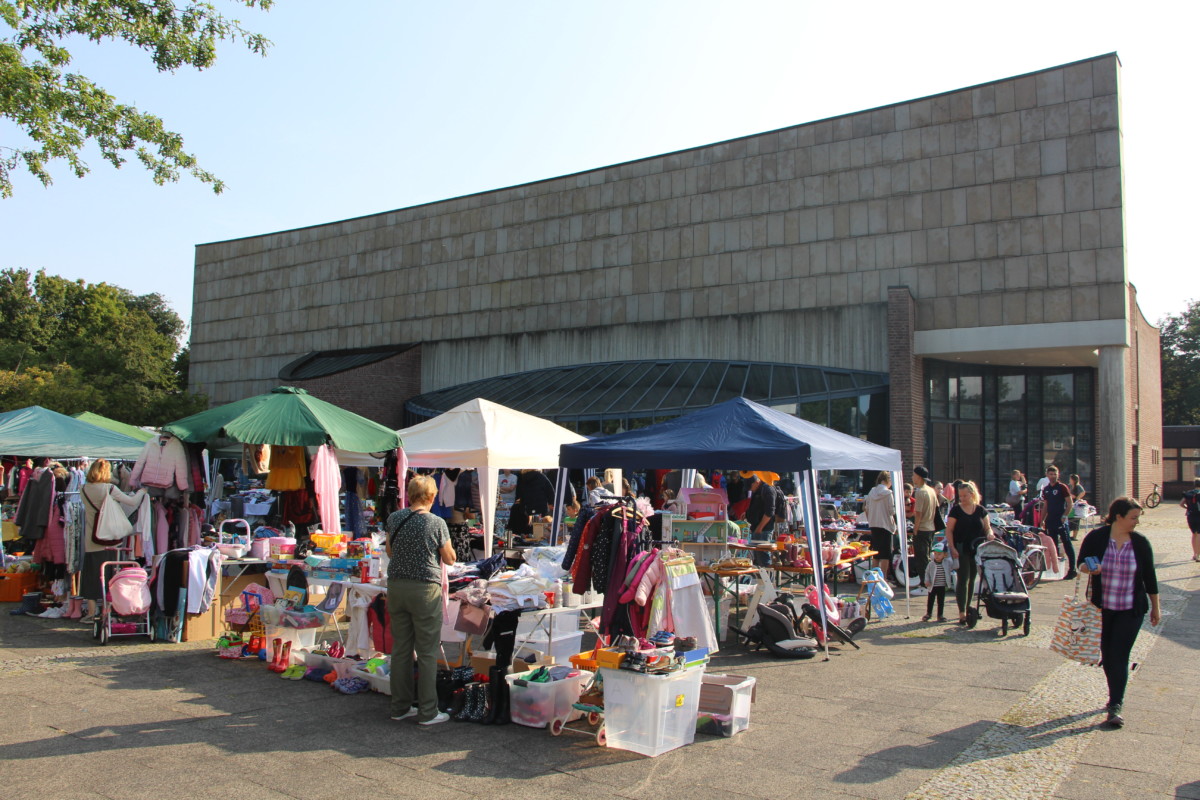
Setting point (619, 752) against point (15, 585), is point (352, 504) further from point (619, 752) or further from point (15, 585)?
point (619, 752)

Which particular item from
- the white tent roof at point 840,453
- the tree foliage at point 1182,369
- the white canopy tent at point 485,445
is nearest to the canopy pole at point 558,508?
the white canopy tent at point 485,445

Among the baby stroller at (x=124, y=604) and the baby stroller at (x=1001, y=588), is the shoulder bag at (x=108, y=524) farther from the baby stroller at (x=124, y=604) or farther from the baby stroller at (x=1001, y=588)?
the baby stroller at (x=1001, y=588)

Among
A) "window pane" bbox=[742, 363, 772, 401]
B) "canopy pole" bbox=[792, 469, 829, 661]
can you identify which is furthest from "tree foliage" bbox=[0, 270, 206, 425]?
"canopy pole" bbox=[792, 469, 829, 661]

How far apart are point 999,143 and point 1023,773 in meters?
21.0

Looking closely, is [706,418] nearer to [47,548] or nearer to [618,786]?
[618,786]

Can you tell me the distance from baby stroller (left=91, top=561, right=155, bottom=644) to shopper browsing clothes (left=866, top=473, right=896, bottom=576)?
9053 mm

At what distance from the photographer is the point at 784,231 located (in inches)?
1021

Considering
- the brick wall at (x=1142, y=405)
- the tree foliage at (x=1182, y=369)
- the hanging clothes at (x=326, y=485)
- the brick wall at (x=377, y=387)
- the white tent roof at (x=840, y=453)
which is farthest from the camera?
the tree foliage at (x=1182, y=369)

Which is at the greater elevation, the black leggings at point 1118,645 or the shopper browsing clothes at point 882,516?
the shopper browsing clothes at point 882,516

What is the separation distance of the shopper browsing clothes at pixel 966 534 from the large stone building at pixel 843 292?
42.0 feet

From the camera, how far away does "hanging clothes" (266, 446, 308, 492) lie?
10703 mm

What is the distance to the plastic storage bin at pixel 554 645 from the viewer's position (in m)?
7.11

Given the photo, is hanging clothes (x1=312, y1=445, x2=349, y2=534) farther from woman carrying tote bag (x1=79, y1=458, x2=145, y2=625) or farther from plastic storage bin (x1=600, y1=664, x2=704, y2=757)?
plastic storage bin (x1=600, y1=664, x2=704, y2=757)

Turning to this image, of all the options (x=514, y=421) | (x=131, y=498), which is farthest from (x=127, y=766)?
(x=514, y=421)
